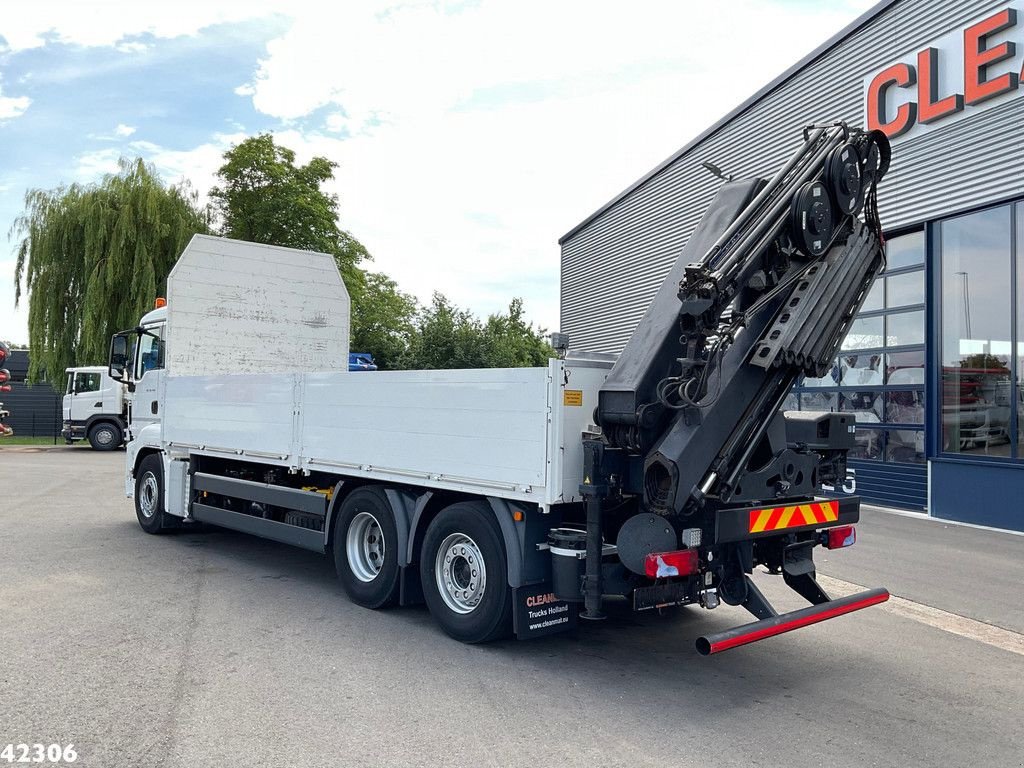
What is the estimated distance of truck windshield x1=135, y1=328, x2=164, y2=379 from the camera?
10477 mm

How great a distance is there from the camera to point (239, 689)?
188 inches

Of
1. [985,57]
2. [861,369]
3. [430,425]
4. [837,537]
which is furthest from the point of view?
[861,369]

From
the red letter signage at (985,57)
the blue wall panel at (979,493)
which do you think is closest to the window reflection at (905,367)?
the blue wall panel at (979,493)

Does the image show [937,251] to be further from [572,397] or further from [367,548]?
[367,548]

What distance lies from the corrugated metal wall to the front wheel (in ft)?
38.9

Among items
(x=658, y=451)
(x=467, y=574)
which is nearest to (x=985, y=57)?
(x=658, y=451)

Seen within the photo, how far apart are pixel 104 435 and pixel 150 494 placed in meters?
17.8

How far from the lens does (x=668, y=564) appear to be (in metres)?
4.71

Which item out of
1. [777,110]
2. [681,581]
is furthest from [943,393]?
[681,581]

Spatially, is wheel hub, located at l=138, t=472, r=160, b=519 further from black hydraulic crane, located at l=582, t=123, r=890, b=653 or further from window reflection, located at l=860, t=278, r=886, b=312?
window reflection, located at l=860, t=278, r=886, b=312

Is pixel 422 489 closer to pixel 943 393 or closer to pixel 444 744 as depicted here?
pixel 444 744

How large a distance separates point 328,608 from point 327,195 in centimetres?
3254

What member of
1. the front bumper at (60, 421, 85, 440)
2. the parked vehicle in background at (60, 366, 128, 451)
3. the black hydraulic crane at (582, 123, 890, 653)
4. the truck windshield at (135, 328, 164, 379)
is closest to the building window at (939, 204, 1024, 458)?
the black hydraulic crane at (582, 123, 890, 653)

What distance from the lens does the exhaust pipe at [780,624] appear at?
177 inches
